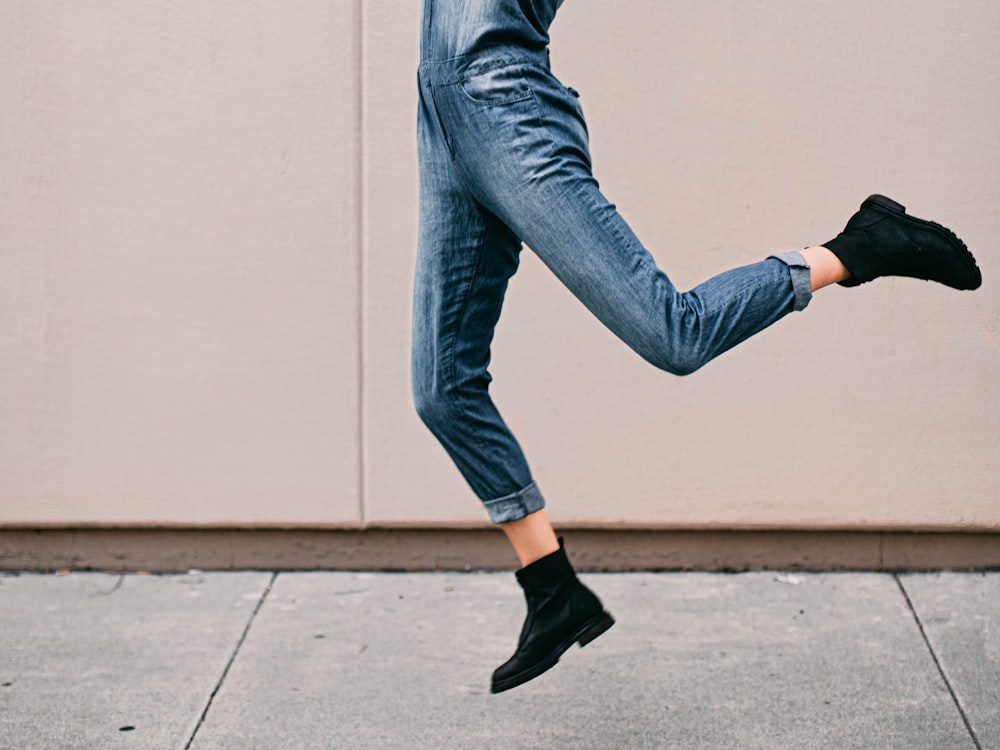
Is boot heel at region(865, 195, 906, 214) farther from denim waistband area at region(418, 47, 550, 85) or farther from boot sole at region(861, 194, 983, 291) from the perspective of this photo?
denim waistband area at region(418, 47, 550, 85)

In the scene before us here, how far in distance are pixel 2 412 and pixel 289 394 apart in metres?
0.97

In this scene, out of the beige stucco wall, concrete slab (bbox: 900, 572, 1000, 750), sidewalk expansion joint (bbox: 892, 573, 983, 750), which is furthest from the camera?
the beige stucco wall

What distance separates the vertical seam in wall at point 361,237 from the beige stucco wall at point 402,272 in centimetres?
1

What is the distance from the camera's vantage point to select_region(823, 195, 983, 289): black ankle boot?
97.0 inches

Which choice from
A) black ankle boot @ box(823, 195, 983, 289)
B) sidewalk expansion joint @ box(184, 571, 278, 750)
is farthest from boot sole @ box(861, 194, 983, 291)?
sidewalk expansion joint @ box(184, 571, 278, 750)

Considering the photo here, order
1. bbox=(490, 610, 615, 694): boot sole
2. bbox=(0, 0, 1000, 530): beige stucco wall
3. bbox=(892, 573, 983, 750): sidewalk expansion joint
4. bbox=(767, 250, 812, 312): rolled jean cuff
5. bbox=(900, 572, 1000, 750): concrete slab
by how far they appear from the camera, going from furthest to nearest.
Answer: bbox=(0, 0, 1000, 530): beige stucco wall, bbox=(900, 572, 1000, 750): concrete slab, bbox=(892, 573, 983, 750): sidewalk expansion joint, bbox=(490, 610, 615, 694): boot sole, bbox=(767, 250, 812, 312): rolled jean cuff

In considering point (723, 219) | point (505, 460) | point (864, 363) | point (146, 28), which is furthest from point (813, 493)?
point (146, 28)

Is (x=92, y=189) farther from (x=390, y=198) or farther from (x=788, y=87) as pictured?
(x=788, y=87)

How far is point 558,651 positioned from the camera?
2.55 m

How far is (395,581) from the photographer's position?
→ 157 inches

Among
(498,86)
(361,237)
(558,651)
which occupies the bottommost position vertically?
(558,651)

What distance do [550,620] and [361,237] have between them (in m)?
1.75

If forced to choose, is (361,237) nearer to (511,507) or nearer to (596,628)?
(511,507)

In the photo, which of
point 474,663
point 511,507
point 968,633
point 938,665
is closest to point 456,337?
point 511,507
